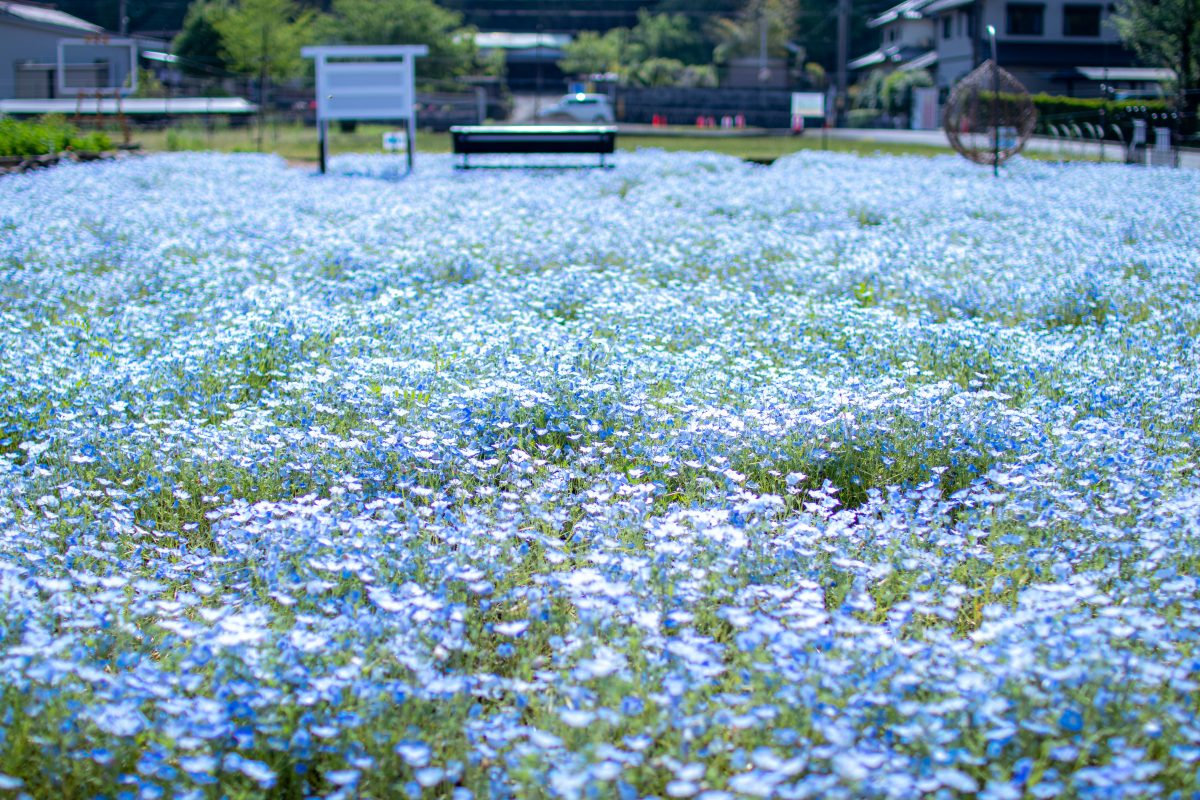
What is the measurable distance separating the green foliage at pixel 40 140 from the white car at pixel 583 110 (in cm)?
2366

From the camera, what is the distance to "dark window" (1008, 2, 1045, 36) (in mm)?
55719

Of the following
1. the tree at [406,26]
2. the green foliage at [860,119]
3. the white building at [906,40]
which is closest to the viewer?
the tree at [406,26]

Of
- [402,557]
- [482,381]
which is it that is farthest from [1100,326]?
[402,557]

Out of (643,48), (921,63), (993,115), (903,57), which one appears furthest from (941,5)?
(993,115)

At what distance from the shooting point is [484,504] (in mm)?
4375

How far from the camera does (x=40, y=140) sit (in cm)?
2016

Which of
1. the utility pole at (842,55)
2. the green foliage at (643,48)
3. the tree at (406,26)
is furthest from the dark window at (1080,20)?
the tree at (406,26)

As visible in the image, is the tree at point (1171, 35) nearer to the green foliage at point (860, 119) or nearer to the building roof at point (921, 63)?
the green foliage at point (860, 119)

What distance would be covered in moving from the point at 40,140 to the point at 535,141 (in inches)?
342

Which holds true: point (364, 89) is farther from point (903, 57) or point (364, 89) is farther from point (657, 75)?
point (903, 57)

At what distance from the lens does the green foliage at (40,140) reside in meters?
19.6

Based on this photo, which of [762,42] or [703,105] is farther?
[762,42]

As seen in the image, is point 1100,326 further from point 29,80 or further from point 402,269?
point 29,80

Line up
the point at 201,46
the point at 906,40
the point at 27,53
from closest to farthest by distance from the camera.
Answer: the point at 27,53 → the point at 201,46 → the point at 906,40
